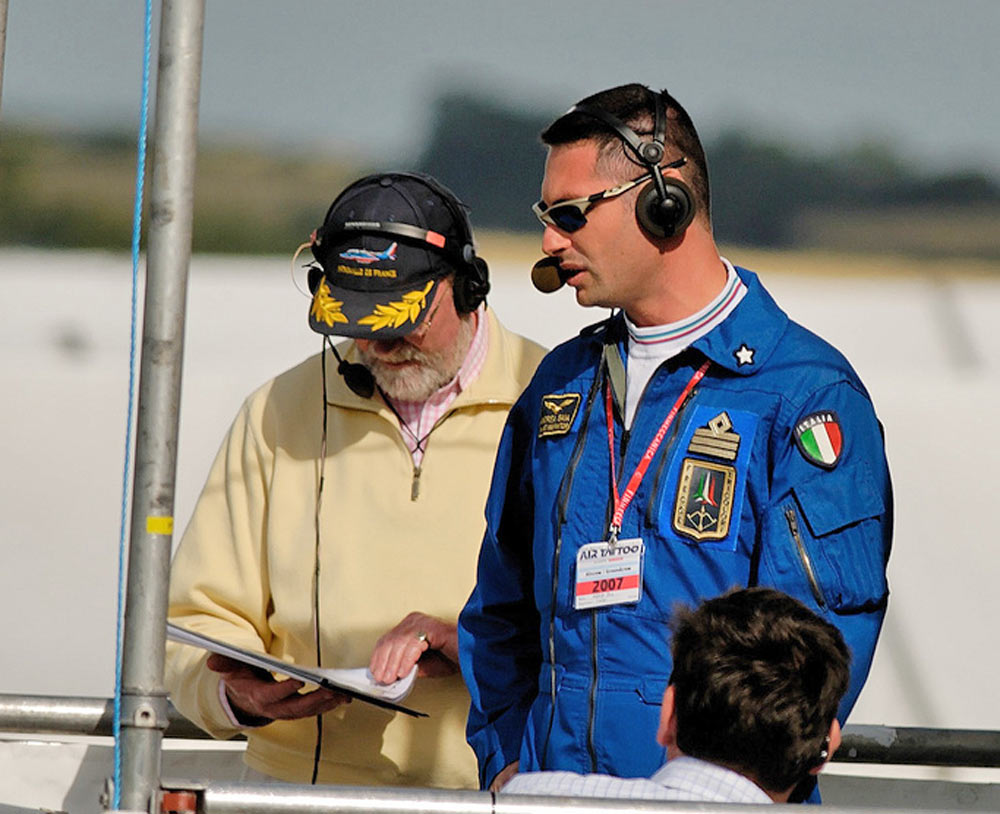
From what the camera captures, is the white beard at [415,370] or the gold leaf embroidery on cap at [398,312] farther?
the white beard at [415,370]

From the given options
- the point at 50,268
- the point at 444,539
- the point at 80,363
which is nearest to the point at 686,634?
the point at 444,539

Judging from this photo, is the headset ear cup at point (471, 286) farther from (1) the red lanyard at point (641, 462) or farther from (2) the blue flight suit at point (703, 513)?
(1) the red lanyard at point (641, 462)

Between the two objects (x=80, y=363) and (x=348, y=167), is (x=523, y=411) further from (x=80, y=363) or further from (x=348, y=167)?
A: (x=348, y=167)

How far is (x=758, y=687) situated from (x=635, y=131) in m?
0.83

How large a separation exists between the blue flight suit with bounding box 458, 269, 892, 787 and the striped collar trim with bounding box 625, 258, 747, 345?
0.07ft

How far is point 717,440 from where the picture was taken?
1915mm

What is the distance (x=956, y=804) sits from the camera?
9.76 ft

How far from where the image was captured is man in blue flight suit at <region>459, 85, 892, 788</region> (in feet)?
6.13

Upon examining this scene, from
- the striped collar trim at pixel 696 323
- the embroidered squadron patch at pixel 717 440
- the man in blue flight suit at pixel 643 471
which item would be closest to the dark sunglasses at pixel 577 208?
the man in blue flight suit at pixel 643 471

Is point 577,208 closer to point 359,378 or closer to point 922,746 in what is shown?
point 359,378

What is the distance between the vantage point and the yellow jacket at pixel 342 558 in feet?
8.02

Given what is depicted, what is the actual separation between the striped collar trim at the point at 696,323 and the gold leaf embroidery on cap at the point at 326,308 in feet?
1.66

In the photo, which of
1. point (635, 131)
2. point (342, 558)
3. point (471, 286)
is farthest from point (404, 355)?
point (635, 131)

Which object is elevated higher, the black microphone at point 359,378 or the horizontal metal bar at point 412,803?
the black microphone at point 359,378
